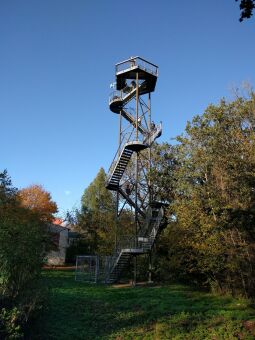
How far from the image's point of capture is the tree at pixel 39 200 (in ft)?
135

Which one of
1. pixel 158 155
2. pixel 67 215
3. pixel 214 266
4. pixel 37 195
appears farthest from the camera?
pixel 67 215

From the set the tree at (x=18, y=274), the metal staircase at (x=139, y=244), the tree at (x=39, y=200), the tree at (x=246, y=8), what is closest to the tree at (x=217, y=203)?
the metal staircase at (x=139, y=244)

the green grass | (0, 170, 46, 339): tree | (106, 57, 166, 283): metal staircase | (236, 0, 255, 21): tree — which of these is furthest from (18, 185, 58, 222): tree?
(236, 0, 255, 21): tree

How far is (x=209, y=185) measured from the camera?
65.9 ft

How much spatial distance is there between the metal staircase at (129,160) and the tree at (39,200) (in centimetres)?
1530

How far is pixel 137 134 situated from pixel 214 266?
1049 centimetres

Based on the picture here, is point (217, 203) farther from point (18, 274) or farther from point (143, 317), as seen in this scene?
point (18, 274)

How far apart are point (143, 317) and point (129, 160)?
1338cm

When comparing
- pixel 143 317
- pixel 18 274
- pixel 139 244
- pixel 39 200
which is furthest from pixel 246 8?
pixel 39 200

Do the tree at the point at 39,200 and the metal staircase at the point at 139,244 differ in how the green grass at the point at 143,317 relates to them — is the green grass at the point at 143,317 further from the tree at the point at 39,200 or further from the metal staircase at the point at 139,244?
the tree at the point at 39,200

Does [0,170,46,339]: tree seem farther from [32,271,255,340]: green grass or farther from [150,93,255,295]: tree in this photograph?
[150,93,255,295]: tree

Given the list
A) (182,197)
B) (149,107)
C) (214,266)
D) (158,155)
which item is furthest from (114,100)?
(214,266)

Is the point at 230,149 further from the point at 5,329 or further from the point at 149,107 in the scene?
the point at 5,329

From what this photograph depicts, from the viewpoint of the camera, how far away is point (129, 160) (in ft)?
85.4
